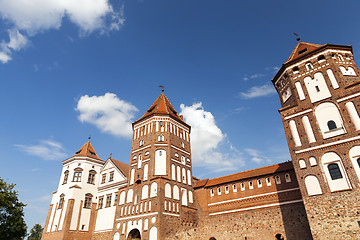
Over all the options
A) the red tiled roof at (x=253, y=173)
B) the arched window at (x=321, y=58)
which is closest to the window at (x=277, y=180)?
the red tiled roof at (x=253, y=173)

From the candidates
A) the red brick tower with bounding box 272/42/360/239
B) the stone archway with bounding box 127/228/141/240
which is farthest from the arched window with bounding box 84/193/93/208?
the red brick tower with bounding box 272/42/360/239

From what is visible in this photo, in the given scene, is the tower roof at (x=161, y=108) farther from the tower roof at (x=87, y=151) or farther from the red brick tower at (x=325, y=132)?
the red brick tower at (x=325, y=132)

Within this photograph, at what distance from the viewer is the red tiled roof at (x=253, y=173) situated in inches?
1028

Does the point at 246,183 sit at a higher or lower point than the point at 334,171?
higher

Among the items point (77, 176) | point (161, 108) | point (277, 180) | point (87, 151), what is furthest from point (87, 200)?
point (277, 180)

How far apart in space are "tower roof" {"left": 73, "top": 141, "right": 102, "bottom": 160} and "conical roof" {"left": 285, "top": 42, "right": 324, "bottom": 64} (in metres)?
31.6

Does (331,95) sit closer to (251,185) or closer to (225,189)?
(251,185)

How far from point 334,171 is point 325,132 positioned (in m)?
3.32

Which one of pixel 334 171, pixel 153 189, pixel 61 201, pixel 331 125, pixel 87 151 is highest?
pixel 87 151

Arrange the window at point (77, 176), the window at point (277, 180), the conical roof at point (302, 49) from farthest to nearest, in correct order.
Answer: the window at point (77, 176) < the window at point (277, 180) < the conical roof at point (302, 49)

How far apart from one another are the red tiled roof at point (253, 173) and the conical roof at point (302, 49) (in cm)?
1179

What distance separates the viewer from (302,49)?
24141mm

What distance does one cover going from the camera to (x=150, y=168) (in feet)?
92.9

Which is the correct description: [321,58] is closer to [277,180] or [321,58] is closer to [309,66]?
[309,66]
